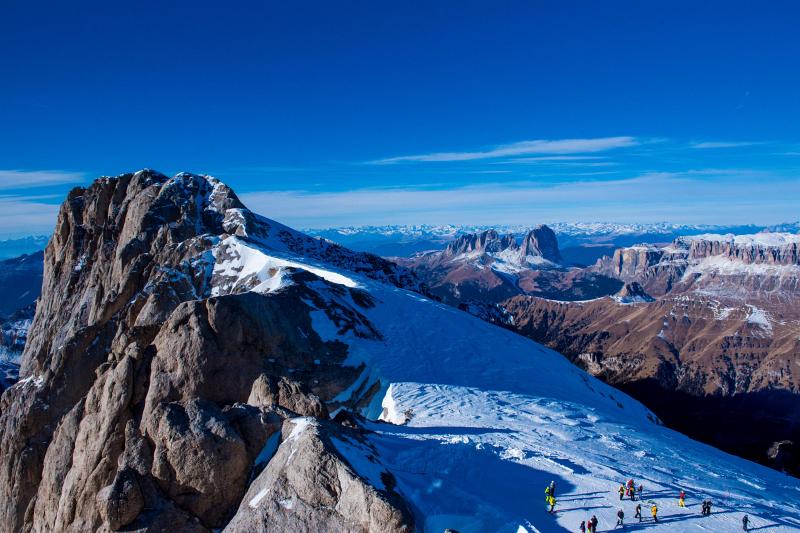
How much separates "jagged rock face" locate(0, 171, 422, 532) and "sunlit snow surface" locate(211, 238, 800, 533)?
4506 mm

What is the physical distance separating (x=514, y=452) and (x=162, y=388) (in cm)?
2942

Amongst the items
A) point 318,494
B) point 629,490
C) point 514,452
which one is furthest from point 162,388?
point 629,490

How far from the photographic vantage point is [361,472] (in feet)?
81.1

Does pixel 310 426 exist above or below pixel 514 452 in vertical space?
above

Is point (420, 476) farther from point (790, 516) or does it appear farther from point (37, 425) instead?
point (37, 425)

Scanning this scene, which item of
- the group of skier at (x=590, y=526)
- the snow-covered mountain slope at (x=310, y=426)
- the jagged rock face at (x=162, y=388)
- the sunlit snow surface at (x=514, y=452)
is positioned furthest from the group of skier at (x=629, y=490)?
the jagged rock face at (x=162, y=388)

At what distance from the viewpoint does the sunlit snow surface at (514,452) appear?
28438 mm

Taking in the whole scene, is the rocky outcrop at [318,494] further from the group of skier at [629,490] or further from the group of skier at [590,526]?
the group of skier at [629,490]

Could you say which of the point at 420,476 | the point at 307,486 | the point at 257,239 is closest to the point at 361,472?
the point at 307,486

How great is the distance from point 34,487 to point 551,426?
5373 cm

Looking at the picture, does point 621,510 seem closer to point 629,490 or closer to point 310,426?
point 629,490

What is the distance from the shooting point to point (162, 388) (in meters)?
A: 42.0

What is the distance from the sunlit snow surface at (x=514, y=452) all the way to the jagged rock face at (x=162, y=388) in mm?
4506

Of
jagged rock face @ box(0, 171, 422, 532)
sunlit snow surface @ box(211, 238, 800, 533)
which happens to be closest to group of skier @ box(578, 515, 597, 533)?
sunlit snow surface @ box(211, 238, 800, 533)
